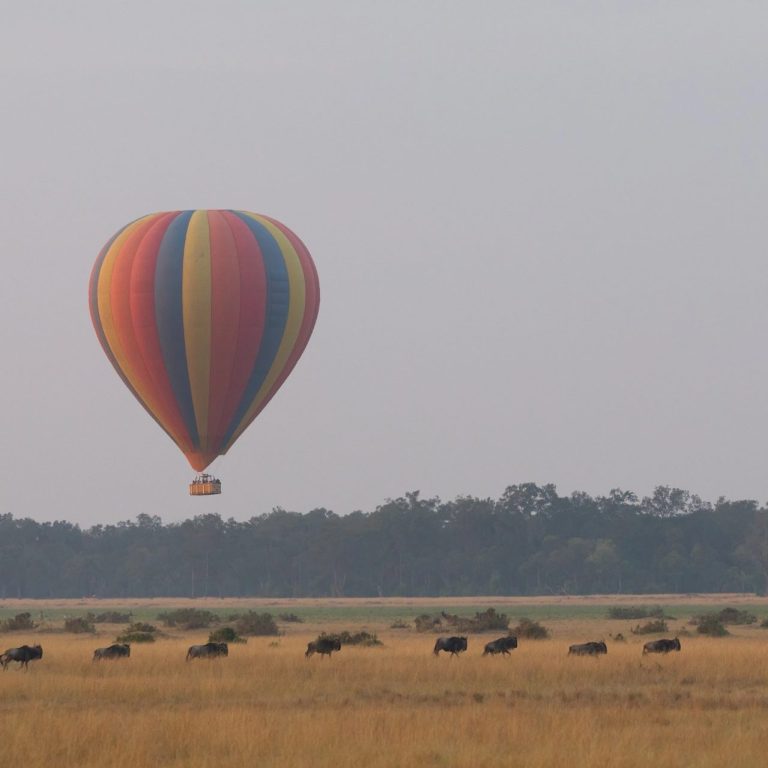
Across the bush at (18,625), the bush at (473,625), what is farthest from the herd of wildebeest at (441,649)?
the bush at (18,625)

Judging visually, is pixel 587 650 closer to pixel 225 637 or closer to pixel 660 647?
pixel 660 647

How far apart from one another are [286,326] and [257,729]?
36.3m

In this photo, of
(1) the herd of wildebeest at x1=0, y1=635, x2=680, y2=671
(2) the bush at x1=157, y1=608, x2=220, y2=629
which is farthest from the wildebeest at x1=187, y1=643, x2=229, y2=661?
(2) the bush at x1=157, y1=608, x2=220, y2=629

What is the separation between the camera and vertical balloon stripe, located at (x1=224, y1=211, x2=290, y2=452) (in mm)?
58938

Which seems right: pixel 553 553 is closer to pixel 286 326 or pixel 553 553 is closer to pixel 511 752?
pixel 286 326

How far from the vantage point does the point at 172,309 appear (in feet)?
192

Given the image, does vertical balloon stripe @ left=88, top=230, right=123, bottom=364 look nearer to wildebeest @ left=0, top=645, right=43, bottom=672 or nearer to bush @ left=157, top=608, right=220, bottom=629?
bush @ left=157, top=608, right=220, bottom=629

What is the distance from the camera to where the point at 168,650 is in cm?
4581

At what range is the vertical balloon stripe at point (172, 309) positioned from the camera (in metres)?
58.5

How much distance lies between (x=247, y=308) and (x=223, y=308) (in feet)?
3.04

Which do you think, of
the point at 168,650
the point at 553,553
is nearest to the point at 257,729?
the point at 168,650

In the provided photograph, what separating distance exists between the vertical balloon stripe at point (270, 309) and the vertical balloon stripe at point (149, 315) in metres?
3.10

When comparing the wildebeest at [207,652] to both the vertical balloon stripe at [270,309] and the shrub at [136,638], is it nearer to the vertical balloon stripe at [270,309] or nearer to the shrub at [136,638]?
the shrub at [136,638]

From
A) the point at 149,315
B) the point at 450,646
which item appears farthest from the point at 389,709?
the point at 149,315
